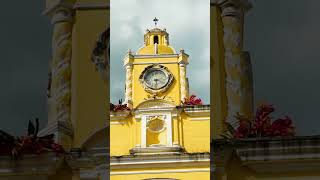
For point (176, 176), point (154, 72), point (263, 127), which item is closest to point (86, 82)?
point (154, 72)

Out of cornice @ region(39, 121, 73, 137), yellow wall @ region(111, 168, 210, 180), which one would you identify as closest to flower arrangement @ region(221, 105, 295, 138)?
yellow wall @ region(111, 168, 210, 180)

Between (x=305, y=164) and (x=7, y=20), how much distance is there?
730mm

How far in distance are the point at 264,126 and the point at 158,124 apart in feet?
0.76

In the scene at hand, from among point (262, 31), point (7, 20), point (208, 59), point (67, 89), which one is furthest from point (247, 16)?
point (7, 20)

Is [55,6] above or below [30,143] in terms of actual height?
above

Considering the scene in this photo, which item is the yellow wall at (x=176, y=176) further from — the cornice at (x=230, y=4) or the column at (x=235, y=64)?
the cornice at (x=230, y=4)

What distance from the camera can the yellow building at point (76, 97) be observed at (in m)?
1.29

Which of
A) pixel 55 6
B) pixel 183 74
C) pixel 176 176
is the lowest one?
pixel 176 176

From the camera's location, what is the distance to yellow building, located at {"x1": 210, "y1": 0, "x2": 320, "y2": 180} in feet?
4.16

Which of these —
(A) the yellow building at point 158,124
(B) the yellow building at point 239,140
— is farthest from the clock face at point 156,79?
(B) the yellow building at point 239,140

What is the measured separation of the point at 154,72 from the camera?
4.17 ft

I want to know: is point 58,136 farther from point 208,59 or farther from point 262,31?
point 262,31

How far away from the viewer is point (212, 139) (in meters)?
1.26

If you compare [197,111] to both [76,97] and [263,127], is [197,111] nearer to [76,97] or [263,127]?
[263,127]
